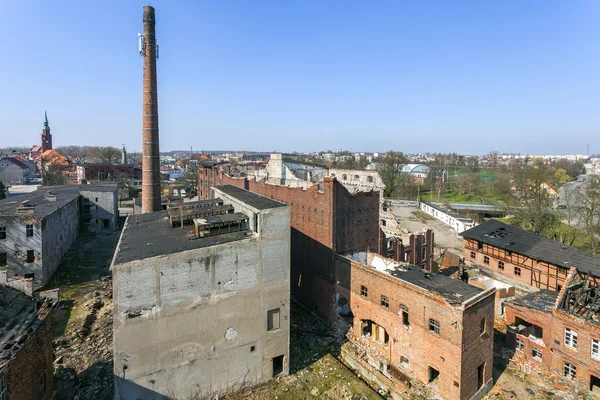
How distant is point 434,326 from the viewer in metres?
15.4

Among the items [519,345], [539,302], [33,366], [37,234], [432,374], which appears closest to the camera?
[33,366]

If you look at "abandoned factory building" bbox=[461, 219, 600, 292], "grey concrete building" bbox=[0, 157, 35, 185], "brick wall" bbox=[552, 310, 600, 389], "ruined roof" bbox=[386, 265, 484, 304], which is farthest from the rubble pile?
"grey concrete building" bbox=[0, 157, 35, 185]

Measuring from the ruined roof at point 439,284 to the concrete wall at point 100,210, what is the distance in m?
36.1

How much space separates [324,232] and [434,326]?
28.1 ft

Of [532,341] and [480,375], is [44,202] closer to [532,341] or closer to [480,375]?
[480,375]

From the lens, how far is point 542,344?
58.7ft

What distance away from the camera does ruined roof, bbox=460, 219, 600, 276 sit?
24984mm

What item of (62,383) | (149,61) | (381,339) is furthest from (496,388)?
(149,61)

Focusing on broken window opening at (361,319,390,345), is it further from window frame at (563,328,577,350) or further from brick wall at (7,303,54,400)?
brick wall at (7,303,54,400)

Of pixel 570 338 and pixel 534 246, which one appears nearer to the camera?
pixel 570 338

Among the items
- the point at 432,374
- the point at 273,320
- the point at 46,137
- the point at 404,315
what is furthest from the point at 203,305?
the point at 46,137

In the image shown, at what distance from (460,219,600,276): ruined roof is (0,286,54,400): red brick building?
29.9 meters

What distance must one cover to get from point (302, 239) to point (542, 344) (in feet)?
48.9

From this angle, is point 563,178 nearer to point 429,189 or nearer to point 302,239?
point 429,189
